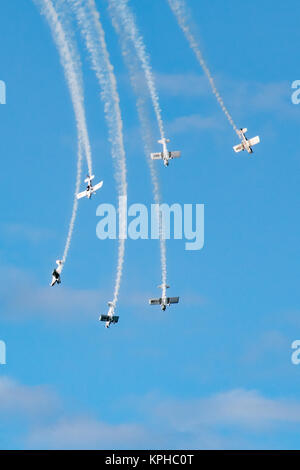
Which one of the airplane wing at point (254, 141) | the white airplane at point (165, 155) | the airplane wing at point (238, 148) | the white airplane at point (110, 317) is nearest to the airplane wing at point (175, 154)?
the white airplane at point (165, 155)

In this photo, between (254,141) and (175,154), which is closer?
(254,141)

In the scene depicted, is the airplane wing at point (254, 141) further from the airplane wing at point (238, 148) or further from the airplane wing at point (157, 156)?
the airplane wing at point (157, 156)

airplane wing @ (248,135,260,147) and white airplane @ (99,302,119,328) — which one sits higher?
airplane wing @ (248,135,260,147)

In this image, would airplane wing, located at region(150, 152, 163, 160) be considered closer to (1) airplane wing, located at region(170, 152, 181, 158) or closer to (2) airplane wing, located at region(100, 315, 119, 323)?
(1) airplane wing, located at region(170, 152, 181, 158)

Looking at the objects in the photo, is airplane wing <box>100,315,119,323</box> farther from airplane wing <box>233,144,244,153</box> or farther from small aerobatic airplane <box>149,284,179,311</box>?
airplane wing <box>233,144,244,153</box>

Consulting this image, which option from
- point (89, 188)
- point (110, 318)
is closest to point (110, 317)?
point (110, 318)

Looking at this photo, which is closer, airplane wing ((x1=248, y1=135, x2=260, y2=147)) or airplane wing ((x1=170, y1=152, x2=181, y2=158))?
airplane wing ((x1=248, y1=135, x2=260, y2=147))

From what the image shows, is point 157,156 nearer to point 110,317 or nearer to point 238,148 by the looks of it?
point 238,148

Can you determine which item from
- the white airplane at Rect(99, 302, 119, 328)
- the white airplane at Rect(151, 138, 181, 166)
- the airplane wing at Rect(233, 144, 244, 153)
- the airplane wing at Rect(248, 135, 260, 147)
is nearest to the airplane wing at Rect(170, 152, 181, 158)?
the white airplane at Rect(151, 138, 181, 166)

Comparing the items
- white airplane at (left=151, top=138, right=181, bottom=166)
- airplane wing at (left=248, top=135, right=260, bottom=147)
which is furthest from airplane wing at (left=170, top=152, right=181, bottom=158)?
airplane wing at (left=248, top=135, right=260, bottom=147)
